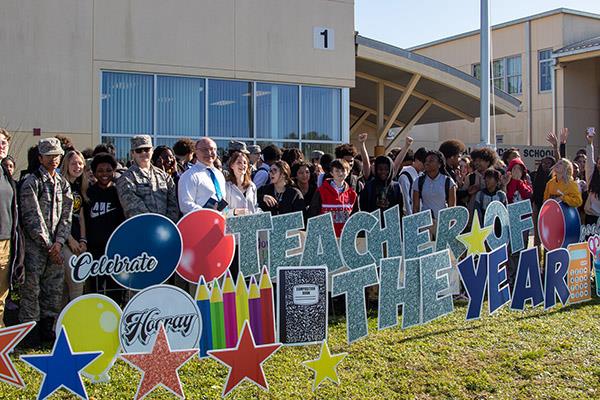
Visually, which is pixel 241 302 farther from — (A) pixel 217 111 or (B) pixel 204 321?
(A) pixel 217 111

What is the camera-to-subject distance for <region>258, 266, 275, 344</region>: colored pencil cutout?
504 centimetres

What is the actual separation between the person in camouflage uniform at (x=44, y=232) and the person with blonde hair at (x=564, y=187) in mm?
5699

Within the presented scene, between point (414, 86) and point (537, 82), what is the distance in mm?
12346

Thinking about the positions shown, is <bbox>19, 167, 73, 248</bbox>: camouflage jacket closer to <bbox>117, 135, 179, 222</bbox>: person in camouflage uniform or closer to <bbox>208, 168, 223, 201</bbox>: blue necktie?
<bbox>117, 135, 179, 222</bbox>: person in camouflage uniform

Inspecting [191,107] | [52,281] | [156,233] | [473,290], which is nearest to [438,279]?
[473,290]

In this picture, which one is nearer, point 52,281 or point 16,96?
point 52,281

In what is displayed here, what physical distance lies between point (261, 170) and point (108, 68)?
5515 mm

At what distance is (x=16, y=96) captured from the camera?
468 inches

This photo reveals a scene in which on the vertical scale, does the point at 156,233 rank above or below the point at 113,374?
above

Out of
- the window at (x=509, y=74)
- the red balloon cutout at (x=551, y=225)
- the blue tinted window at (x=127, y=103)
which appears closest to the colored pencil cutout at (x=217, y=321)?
the red balloon cutout at (x=551, y=225)

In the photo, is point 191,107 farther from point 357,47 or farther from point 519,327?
point 519,327

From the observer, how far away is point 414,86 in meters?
18.2

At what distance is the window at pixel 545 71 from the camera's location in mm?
28031

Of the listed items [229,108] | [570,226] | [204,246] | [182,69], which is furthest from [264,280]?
[229,108]
